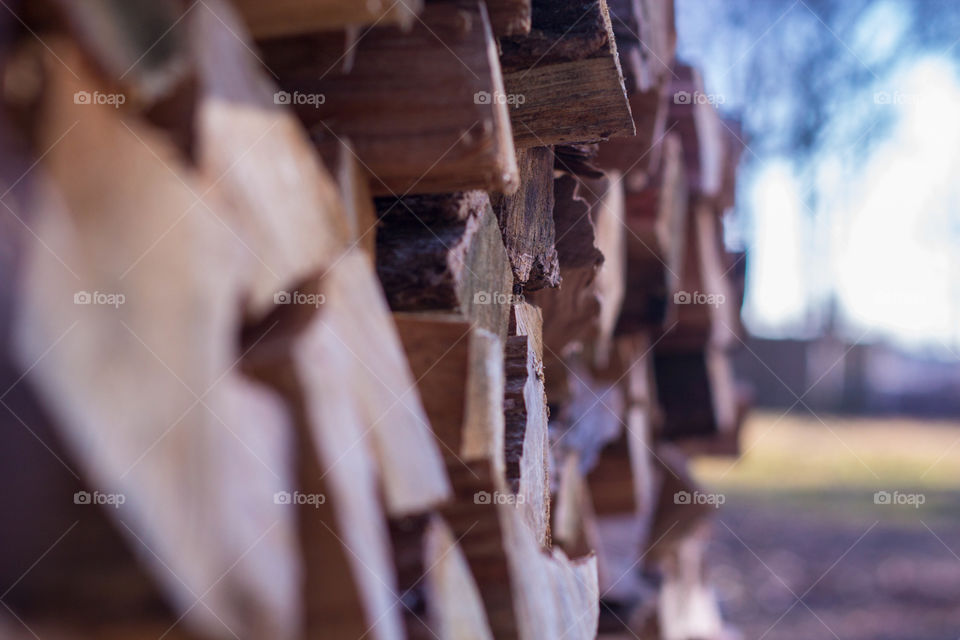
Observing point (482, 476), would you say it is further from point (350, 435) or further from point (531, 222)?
point (531, 222)

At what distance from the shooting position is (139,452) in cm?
49

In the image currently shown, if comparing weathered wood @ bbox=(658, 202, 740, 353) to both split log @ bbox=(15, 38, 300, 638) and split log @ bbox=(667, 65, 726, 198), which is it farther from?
split log @ bbox=(15, 38, 300, 638)

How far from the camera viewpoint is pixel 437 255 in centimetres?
98

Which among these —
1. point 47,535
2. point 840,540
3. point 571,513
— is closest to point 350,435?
point 47,535

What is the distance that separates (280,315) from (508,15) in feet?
1.60

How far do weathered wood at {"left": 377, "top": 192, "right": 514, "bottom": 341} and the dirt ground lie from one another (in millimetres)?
2991

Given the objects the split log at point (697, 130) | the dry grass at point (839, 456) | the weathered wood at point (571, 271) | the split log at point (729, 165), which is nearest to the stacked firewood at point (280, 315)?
the weathered wood at point (571, 271)

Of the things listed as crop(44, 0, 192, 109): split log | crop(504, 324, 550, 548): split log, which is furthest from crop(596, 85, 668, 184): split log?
crop(44, 0, 192, 109): split log

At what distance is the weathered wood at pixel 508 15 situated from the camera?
95 cm

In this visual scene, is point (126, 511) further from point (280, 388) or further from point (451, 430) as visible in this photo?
point (451, 430)

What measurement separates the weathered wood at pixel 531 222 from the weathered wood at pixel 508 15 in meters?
0.26

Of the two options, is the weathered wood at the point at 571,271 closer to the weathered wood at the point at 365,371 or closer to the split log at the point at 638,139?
the split log at the point at 638,139

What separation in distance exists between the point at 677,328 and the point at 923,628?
7.90 feet

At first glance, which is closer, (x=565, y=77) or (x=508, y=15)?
(x=508, y=15)
